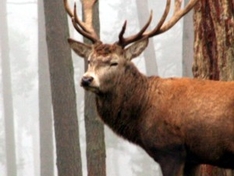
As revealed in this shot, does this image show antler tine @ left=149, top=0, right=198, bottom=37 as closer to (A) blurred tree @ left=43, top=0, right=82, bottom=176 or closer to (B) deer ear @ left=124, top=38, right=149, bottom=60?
(B) deer ear @ left=124, top=38, right=149, bottom=60

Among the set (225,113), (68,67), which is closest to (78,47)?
(225,113)

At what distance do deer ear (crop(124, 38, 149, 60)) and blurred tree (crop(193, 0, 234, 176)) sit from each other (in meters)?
0.86

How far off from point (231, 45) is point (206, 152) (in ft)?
5.17

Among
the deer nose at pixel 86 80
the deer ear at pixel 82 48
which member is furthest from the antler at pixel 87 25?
the deer nose at pixel 86 80

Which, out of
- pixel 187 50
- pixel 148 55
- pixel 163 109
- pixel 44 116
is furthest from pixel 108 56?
pixel 148 55

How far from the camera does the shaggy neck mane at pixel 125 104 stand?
912 cm

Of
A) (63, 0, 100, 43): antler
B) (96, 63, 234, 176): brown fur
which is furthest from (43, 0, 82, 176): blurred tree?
(96, 63, 234, 176): brown fur

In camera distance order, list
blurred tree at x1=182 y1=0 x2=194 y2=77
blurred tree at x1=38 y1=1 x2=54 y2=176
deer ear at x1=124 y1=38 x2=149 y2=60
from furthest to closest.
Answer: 1. blurred tree at x1=38 y1=1 x2=54 y2=176
2. blurred tree at x1=182 y1=0 x2=194 y2=77
3. deer ear at x1=124 y1=38 x2=149 y2=60

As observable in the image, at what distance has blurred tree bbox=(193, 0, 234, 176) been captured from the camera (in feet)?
31.3

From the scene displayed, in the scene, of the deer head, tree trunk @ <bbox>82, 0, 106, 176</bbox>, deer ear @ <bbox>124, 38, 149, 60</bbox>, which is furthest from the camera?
tree trunk @ <bbox>82, 0, 106, 176</bbox>

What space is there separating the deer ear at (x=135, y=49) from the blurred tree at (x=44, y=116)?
16.9m

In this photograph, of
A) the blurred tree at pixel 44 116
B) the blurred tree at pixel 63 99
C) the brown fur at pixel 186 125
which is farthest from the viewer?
the blurred tree at pixel 44 116

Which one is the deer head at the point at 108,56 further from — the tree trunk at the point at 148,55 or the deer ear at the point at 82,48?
the tree trunk at the point at 148,55

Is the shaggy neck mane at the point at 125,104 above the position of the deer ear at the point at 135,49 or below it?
below
